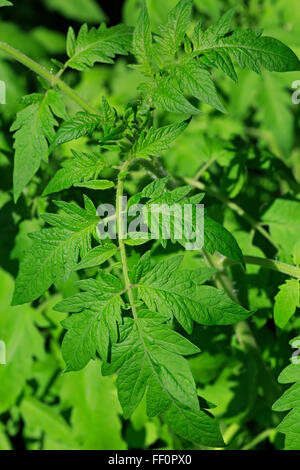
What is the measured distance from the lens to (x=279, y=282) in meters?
2.04

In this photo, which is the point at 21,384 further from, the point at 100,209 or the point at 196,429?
the point at 196,429

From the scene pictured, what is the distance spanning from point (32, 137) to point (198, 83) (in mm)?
495

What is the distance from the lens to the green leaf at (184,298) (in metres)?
1.35

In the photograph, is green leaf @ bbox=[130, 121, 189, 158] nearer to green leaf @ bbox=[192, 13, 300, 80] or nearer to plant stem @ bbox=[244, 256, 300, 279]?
green leaf @ bbox=[192, 13, 300, 80]

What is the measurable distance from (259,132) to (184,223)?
2.41 meters

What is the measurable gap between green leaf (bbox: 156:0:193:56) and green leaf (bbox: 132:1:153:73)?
0.12 ft

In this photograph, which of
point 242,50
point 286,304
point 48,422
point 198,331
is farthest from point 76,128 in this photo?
point 48,422

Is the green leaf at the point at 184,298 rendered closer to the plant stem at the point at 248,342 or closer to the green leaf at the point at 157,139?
the green leaf at the point at 157,139

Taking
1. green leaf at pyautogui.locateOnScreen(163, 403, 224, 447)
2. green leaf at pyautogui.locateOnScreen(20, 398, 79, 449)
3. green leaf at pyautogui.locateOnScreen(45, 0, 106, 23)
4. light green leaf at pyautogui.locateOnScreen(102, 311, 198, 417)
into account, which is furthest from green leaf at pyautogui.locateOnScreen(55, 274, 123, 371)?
green leaf at pyautogui.locateOnScreen(45, 0, 106, 23)

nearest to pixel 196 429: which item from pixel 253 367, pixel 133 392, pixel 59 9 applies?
pixel 133 392

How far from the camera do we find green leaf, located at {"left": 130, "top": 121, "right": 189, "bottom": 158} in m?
1.45

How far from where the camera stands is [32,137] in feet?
5.16

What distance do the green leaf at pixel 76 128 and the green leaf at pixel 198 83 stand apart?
0.83 feet

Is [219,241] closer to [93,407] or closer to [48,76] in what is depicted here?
[48,76]
